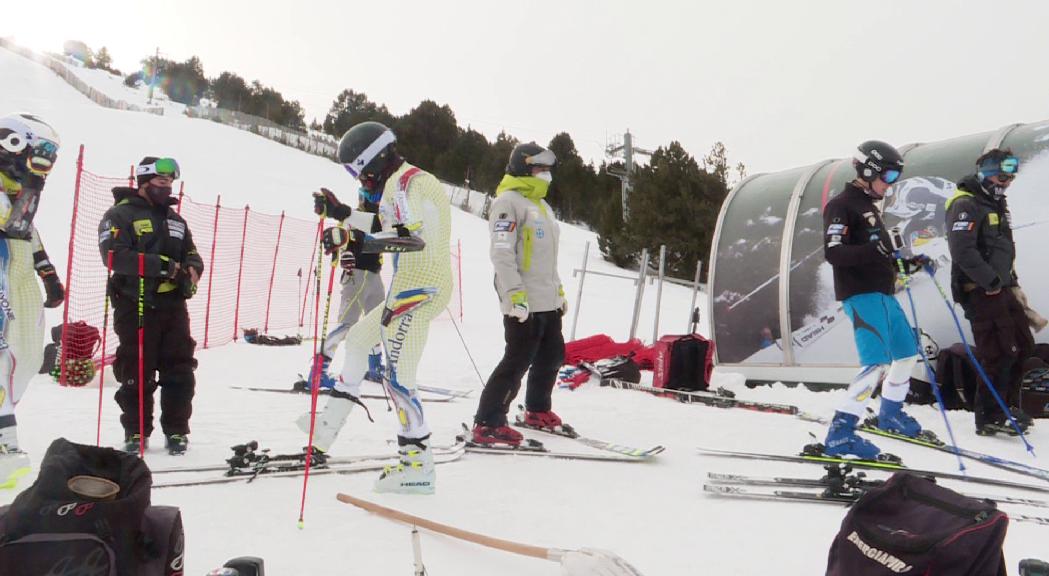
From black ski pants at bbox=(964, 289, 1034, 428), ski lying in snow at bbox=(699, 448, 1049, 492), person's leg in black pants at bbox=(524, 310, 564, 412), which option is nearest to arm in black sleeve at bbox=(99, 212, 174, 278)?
person's leg in black pants at bbox=(524, 310, 564, 412)

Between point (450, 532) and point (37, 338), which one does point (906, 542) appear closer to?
point (450, 532)

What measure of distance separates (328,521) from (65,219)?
20170mm

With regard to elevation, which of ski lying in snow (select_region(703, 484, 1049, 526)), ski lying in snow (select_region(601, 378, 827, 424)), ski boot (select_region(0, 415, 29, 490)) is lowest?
ski boot (select_region(0, 415, 29, 490))

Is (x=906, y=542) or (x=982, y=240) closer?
(x=906, y=542)

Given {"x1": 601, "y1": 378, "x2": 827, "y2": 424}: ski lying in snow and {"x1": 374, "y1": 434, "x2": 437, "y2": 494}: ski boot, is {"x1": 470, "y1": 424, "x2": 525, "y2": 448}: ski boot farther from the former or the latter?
{"x1": 601, "y1": 378, "x2": 827, "y2": 424}: ski lying in snow

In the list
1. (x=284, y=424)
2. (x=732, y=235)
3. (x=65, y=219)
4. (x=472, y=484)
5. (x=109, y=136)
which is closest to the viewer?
(x=472, y=484)

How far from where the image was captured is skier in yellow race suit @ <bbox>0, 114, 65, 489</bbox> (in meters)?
3.80

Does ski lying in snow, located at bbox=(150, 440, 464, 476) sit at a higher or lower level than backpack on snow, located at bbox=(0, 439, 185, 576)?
lower

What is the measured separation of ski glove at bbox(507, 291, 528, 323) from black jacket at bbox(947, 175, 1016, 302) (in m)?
3.60

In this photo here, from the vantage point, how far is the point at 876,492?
215 centimetres

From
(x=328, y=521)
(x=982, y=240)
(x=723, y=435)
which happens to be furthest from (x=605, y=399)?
(x=328, y=521)

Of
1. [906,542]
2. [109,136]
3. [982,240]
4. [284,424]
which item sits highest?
[109,136]

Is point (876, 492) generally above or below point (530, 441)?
above

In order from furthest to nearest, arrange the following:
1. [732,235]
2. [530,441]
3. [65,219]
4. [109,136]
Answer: [109,136], [65,219], [732,235], [530,441]
